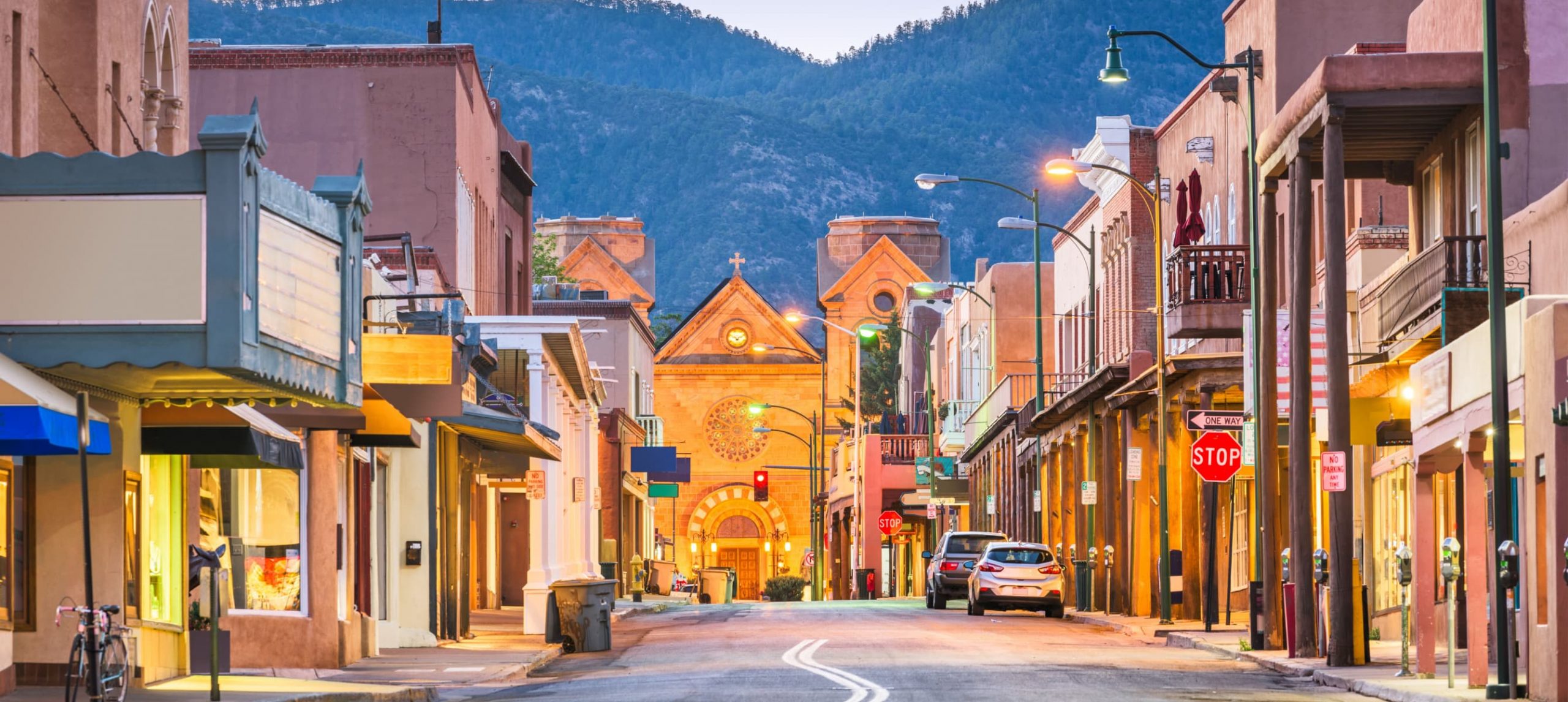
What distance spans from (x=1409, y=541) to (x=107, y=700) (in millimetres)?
19251

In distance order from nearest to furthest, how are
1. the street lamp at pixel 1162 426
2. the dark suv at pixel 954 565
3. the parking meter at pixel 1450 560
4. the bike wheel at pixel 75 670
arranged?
the bike wheel at pixel 75 670 < the parking meter at pixel 1450 560 < the street lamp at pixel 1162 426 < the dark suv at pixel 954 565

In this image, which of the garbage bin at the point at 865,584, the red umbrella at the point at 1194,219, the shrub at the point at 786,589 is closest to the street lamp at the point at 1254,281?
the red umbrella at the point at 1194,219

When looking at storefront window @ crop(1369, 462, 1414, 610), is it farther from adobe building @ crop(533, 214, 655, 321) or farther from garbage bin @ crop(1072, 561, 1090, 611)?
adobe building @ crop(533, 214, 655, 321)

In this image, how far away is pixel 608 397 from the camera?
87438 millimetres

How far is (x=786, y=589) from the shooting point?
107m

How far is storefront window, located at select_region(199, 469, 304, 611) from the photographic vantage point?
26094 millimetres

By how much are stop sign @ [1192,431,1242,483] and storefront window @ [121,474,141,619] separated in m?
15.5

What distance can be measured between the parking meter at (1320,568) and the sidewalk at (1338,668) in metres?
0.89

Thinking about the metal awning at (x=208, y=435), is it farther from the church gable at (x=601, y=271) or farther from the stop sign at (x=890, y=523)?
the church gable at (x=601, y=271)

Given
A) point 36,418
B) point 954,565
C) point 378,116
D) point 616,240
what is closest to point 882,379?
point 616,240

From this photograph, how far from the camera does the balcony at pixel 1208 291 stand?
35.8m

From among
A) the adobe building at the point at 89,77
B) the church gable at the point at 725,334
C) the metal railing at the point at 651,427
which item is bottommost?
the metal railing at the point at 651,427

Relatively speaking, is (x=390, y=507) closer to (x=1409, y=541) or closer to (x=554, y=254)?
(x=1409, y=541)

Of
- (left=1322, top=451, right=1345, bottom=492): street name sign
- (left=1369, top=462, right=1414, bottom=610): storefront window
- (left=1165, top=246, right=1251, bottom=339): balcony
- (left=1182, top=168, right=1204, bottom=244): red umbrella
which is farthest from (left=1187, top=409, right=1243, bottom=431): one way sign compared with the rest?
(left=1322, top=451, right=1345, bottom=492): street name sign
